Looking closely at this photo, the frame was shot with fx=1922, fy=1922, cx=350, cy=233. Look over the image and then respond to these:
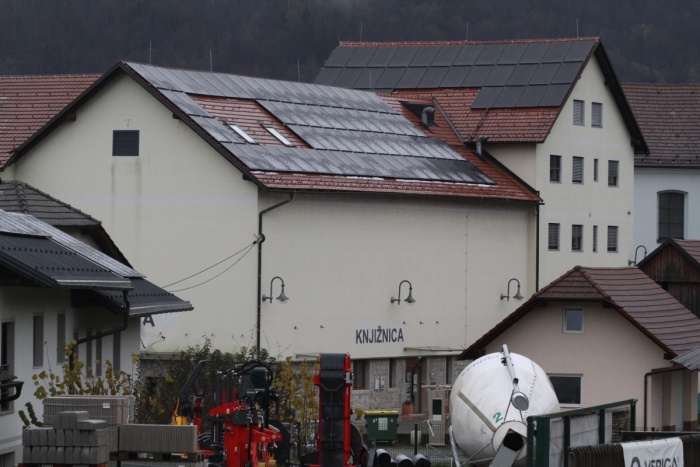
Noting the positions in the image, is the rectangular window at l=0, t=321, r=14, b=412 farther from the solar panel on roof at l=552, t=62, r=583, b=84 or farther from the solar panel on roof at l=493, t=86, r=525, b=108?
the solar panel on roof at l=552, t=62, r=583, b=84

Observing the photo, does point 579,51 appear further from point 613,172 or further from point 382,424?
point 382,424

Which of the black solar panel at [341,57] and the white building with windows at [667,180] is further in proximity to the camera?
the white building with windows at [667,180]

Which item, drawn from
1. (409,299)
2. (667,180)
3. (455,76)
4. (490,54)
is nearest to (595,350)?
(409,299)

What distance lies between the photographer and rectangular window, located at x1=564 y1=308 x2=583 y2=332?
48.8m

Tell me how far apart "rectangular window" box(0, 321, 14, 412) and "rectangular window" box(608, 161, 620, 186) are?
43.0 m

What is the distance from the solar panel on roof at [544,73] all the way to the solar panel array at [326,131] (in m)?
5.12

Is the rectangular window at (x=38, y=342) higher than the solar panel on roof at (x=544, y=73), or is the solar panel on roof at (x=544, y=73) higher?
the solar panel on roof at (x=544, y=73)

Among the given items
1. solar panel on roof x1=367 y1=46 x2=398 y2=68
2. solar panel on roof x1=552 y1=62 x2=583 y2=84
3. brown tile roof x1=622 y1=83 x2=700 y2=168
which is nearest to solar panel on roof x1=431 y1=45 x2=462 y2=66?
solar panel on roof x1=367 y1=46 x2=398 y2=68

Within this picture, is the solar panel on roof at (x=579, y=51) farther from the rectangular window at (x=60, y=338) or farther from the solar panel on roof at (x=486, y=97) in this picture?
the rectangular window at (x=60, y=338)

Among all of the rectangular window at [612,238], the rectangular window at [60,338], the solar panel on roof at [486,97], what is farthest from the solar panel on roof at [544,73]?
the rectangular window at [60,338]

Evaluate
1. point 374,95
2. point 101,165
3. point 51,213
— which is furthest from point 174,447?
point 374,95

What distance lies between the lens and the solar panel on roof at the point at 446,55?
69188 millimetres

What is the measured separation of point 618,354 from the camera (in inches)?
1898

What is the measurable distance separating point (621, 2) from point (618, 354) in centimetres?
10025
